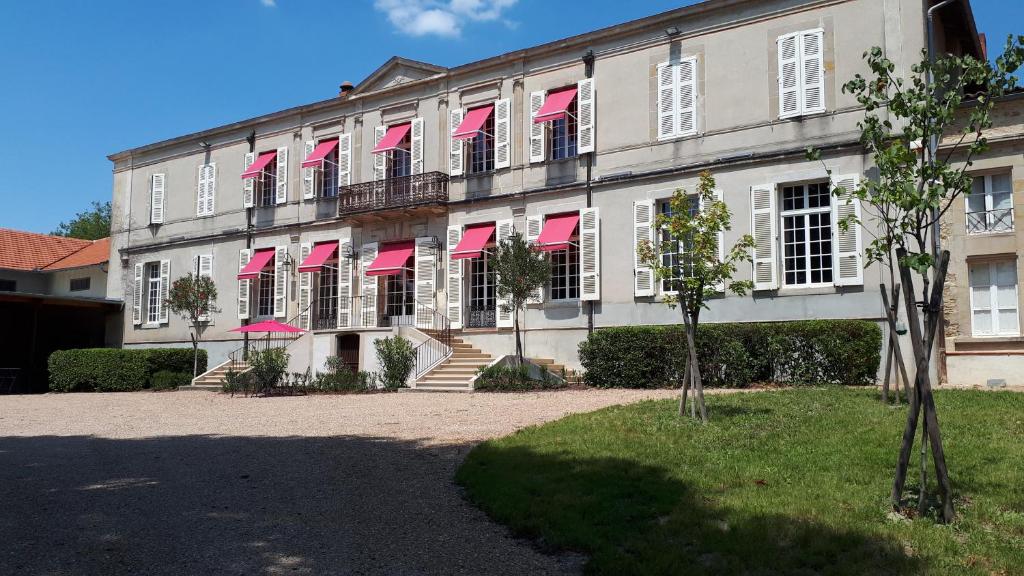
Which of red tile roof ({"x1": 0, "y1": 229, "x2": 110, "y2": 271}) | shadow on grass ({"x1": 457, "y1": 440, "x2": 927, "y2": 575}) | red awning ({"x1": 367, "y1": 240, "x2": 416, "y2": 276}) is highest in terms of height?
red tile roof ({"x1": 0, "y1": 229, "x2": 110, "y2": 271})

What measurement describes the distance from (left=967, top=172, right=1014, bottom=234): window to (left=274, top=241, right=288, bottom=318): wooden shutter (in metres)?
17.3

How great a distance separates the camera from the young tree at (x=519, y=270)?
1634cm

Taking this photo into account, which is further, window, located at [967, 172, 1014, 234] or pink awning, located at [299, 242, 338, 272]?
pink awning, located at [299, 242, 338, 272]

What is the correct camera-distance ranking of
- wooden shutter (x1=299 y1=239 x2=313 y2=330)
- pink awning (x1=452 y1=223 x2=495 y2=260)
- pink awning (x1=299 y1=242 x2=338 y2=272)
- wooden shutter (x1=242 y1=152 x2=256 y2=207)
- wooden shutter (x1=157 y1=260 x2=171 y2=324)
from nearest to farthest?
pink awning (x1=452 y1=223 x2=495 y2=260), pink awning (x1=299 y1=242 x2=338 y2=272), wooden shutter (x1=299 y1=239 x2=313 y2=330), wooden shutter (x1=242 y1=152 x2=256 y2=207), wooden shutter (x1=157 y1=260 x2=171 y2=324)

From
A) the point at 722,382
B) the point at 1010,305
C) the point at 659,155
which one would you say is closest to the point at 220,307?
the point at 659,155

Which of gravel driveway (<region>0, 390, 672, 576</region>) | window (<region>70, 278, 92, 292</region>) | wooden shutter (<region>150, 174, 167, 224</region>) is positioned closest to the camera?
gravel driveway (<region>0, 390, 672, 576</region>)

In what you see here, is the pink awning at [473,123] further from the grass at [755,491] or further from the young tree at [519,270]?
the grass at [755,491]

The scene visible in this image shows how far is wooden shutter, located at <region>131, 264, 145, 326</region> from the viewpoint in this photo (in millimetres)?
25822

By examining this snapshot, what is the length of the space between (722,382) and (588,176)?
6.05 m

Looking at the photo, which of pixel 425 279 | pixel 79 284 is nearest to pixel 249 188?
pixel 425 279

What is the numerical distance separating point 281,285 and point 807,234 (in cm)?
1476

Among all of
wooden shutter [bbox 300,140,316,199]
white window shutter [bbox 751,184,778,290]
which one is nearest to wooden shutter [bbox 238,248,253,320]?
wooden shutter [bbox 300,140,316,199]

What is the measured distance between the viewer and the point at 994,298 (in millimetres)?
13391

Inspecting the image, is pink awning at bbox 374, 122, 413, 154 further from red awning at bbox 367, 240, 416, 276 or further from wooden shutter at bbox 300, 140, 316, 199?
wooden shutter at bbox 300, 140, 316, 199
